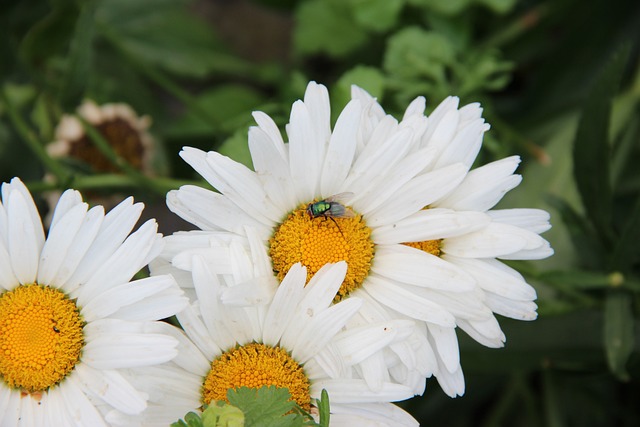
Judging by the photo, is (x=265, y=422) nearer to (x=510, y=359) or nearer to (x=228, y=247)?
(x=228, y=247)

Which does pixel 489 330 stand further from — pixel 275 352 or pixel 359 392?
pixel 275 352

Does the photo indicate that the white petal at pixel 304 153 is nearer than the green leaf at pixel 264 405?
No

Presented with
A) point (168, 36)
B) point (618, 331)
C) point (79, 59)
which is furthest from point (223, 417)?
point (168, 36)

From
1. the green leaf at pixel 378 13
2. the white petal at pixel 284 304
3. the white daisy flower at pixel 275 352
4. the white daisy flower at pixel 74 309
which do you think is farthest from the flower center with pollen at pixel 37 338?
the green leaf at pixel 378 13

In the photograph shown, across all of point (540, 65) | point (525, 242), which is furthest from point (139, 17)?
point (525, 242)

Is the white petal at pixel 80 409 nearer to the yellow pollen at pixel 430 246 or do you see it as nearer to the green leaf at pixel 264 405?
the green leaf at pixel 264 405

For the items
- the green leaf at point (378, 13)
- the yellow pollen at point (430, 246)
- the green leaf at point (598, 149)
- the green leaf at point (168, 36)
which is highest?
the green leaf at point (168, 36)
